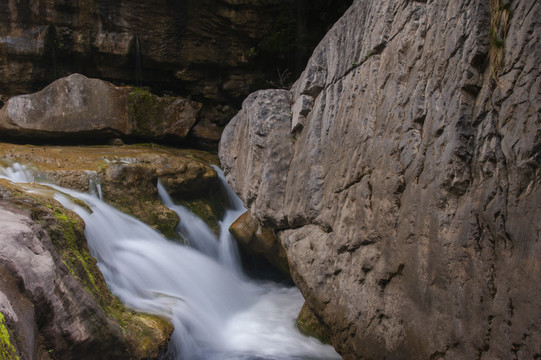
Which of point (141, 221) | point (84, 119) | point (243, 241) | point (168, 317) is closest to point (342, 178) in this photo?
point (168, 317)

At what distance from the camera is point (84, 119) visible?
395 inches

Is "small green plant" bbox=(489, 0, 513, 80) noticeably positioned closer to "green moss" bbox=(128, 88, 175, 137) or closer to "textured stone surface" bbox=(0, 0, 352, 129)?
"textured stone surface" bbox=(0, 0, 352, 129)

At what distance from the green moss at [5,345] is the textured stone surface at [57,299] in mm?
60

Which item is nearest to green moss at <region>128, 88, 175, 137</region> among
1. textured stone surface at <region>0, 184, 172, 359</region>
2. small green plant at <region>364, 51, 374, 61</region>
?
textured stone surface at <region>0, 184, 172, 359</region>

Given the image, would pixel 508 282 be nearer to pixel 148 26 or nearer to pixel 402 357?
pixel 402 357

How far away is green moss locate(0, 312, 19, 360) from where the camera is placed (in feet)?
7.02

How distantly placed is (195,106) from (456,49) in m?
9.97

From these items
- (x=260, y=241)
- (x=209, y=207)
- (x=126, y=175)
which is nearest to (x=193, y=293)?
(x=260, y=241)

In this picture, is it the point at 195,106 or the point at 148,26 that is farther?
the point at 195,106

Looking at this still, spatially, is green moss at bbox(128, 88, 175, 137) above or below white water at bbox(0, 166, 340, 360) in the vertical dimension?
above

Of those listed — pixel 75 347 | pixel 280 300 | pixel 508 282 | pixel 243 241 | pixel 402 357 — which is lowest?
pixel 280 300

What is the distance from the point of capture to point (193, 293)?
230 inches

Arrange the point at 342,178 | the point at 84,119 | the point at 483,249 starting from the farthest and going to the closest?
the point at 84,119, the point at 342,178, the point at 483,249

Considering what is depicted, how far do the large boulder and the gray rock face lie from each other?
6860 mm
